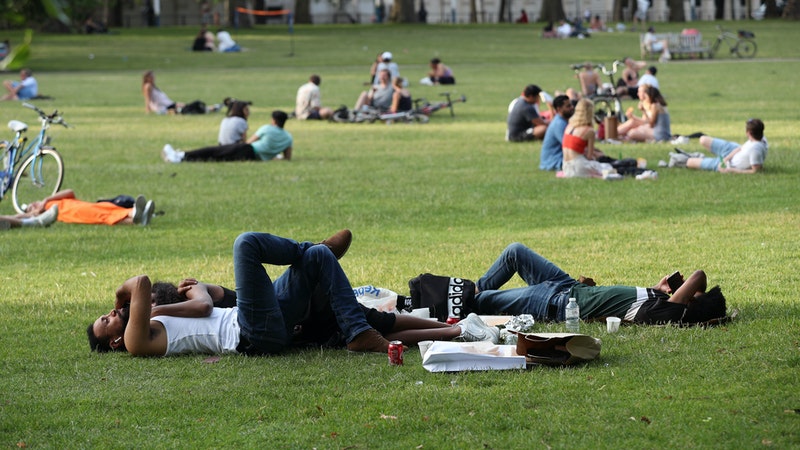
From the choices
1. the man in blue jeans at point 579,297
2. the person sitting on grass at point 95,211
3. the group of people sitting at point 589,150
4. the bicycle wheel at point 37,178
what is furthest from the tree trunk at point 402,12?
the man in blue jeans at point 579,297

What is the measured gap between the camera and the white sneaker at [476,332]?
7.27m

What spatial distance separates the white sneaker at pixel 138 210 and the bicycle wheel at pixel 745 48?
130ft

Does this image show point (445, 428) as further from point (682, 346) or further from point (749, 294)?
point (749, 294)

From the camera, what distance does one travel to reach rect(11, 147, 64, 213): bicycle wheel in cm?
1516

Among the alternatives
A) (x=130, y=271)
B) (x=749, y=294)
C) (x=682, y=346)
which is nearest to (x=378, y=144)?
(x=130, y=271)

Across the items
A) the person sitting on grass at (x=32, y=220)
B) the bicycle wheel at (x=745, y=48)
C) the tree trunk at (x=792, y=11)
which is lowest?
the person sitting on grass at (x=32, y=220)

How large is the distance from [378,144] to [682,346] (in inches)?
602

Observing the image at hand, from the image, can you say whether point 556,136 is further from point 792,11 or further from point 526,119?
point 792,11

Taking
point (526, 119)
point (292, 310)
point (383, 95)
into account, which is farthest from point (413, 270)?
point (383, 95)

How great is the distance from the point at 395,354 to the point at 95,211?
770 centimetres

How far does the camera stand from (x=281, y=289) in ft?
23.7

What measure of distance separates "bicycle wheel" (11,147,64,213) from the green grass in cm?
35

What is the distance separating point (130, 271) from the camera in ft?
35.5

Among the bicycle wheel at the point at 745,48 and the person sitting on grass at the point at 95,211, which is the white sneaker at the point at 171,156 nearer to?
the person sitting on grass at the point at 95,211
